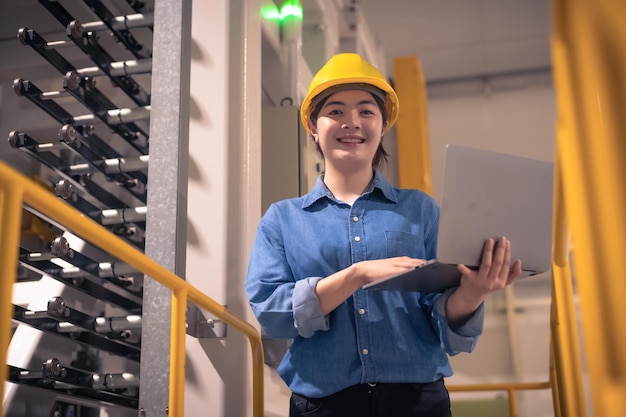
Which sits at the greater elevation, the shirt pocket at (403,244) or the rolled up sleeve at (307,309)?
the shirt pocket at (403,244)

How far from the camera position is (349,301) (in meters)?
2.26

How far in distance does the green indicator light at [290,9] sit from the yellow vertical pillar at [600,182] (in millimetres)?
3268

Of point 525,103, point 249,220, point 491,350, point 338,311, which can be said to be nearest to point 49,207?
point 338,311

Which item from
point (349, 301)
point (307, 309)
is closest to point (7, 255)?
point (307, 309)

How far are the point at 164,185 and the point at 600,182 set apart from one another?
7.15 ft

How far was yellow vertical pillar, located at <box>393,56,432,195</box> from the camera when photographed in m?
6.62

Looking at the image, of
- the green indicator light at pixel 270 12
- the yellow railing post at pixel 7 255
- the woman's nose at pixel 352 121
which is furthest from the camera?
the green indicator light at pixel 270 12

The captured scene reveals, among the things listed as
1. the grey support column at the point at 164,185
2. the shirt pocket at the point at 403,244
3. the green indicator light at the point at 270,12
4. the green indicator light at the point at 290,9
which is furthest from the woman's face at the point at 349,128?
the green indicator light at the point at 290,9

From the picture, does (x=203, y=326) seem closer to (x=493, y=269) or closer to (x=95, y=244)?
(x=95, y=244)

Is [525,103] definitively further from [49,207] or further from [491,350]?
[49,207]

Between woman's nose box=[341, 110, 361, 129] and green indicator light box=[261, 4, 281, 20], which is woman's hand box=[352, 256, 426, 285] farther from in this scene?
green indicator light box=[261, 4, 281, 20]

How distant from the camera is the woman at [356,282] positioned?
211 cm

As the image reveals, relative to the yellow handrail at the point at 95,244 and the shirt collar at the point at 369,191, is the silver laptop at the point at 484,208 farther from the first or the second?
the yellow handrail at the point at 95,244

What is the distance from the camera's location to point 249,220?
3.21m
